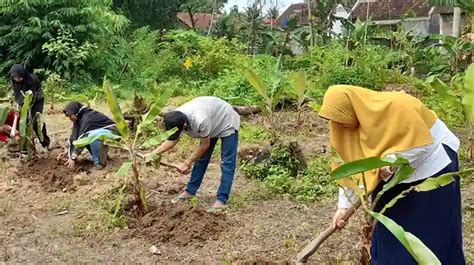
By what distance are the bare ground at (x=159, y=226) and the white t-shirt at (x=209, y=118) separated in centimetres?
69

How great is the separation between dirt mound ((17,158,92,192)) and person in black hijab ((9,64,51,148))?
650mm

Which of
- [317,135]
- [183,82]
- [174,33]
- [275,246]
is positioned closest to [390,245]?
[275,246]

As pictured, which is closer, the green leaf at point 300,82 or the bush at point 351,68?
the green leaf at point 300,82

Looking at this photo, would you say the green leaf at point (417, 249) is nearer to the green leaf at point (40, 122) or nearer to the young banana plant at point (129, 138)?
the young banana plant at point (129, 138)

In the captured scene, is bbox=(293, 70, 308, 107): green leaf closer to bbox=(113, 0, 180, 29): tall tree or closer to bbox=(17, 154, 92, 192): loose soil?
bbox=(17, 154, 92, 192): loose soil

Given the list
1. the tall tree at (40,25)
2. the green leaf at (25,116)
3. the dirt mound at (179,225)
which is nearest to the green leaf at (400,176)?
the dirt mound at (179,225)

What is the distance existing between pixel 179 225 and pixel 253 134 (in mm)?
4150

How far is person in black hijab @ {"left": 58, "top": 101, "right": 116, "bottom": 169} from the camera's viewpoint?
712 cm

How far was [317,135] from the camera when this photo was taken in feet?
31.5

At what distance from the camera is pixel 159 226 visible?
519cm

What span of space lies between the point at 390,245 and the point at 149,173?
4.25 m

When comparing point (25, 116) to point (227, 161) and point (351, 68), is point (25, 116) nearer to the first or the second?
Result: point (227, 161)

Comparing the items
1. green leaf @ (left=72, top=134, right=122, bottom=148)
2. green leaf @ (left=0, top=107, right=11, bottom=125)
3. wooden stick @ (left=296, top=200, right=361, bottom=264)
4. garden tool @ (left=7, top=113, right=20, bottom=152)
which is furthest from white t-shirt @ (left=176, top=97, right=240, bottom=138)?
green leaf @ (left=0, top=107, right=11, bottom=125)

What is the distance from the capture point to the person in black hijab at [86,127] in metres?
7.12
